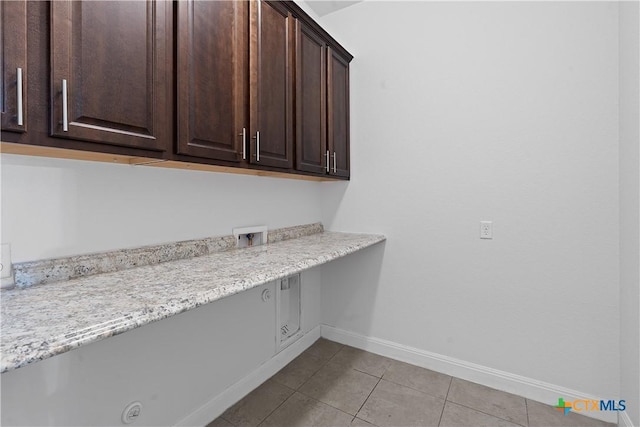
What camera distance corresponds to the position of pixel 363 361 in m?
2.26

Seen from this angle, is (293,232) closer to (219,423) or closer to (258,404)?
(258,404)

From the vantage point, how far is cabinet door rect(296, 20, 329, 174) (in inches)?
71.5

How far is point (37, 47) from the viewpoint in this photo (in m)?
0.80

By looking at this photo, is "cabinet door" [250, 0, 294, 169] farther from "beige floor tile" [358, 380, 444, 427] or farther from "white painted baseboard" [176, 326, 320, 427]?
"beige floor tile" [358, 380, 444, 427]

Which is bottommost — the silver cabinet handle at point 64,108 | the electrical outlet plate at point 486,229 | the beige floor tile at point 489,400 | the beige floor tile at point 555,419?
the beige floor tile at point 555,419

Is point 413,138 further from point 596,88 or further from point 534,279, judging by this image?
point 534,279

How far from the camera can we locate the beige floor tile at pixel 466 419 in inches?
63.3

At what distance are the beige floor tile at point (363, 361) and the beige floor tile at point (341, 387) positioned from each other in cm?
6

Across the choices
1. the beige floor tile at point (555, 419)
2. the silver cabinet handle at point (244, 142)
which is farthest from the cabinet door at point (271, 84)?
the beige floor tile at point (555, 419)

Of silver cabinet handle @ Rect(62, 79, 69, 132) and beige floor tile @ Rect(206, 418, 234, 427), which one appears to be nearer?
silver cabinet handle @ Rect(62, 79, 69, 132)

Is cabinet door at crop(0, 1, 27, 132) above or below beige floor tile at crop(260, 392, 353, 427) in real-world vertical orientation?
above

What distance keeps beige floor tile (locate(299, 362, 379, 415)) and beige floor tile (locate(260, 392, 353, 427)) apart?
5 centimetres

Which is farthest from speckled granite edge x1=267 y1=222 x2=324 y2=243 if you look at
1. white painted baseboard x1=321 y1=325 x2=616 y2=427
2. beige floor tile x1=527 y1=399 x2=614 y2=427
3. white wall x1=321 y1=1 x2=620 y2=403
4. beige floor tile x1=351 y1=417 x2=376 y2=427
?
beige floor tile x1=527 y1=399 x2=614 y2=427

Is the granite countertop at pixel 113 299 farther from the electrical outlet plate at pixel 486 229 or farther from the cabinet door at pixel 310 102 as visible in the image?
the electrical outlet plate at pixel 486 229
